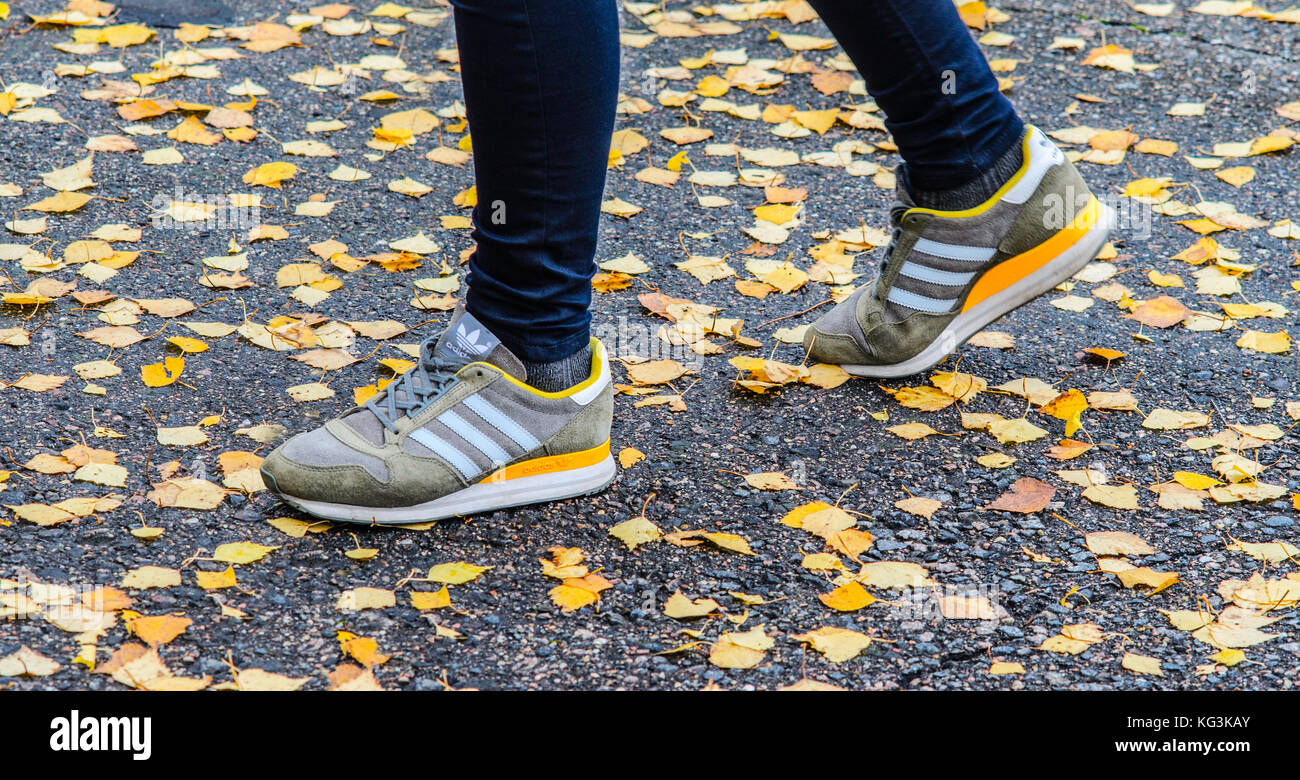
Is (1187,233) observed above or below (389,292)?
above

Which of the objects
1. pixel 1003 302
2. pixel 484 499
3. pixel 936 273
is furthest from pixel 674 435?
pixel 1003 302

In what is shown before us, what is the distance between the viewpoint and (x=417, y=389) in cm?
196

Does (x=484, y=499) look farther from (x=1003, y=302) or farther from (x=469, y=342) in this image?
(x=1003, y=302)

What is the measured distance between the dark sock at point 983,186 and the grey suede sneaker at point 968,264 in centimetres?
1

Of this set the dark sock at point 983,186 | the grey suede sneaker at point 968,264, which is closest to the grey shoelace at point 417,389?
the grey suede sneaker at point 968,264

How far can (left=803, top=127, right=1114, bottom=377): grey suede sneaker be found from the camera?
2.23 metres

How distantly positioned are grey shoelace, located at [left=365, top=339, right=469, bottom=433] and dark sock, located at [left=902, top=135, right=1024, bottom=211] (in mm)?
947

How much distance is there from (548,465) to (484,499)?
118 millimetres

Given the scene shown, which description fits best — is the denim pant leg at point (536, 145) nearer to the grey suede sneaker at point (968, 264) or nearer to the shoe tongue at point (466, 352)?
the shoe tongue at point (466, 352)

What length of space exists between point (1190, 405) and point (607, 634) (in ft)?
4.24

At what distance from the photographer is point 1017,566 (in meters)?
1.87

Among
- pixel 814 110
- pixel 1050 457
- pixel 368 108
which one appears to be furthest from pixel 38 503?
pixel 814 110

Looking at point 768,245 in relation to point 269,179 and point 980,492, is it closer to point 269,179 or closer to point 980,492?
point 980,492

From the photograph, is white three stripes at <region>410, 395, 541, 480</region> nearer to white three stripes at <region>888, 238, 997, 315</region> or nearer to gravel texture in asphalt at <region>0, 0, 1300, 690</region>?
gravel texture in asphalt at <region>0, 0, 1300, 690</region>
